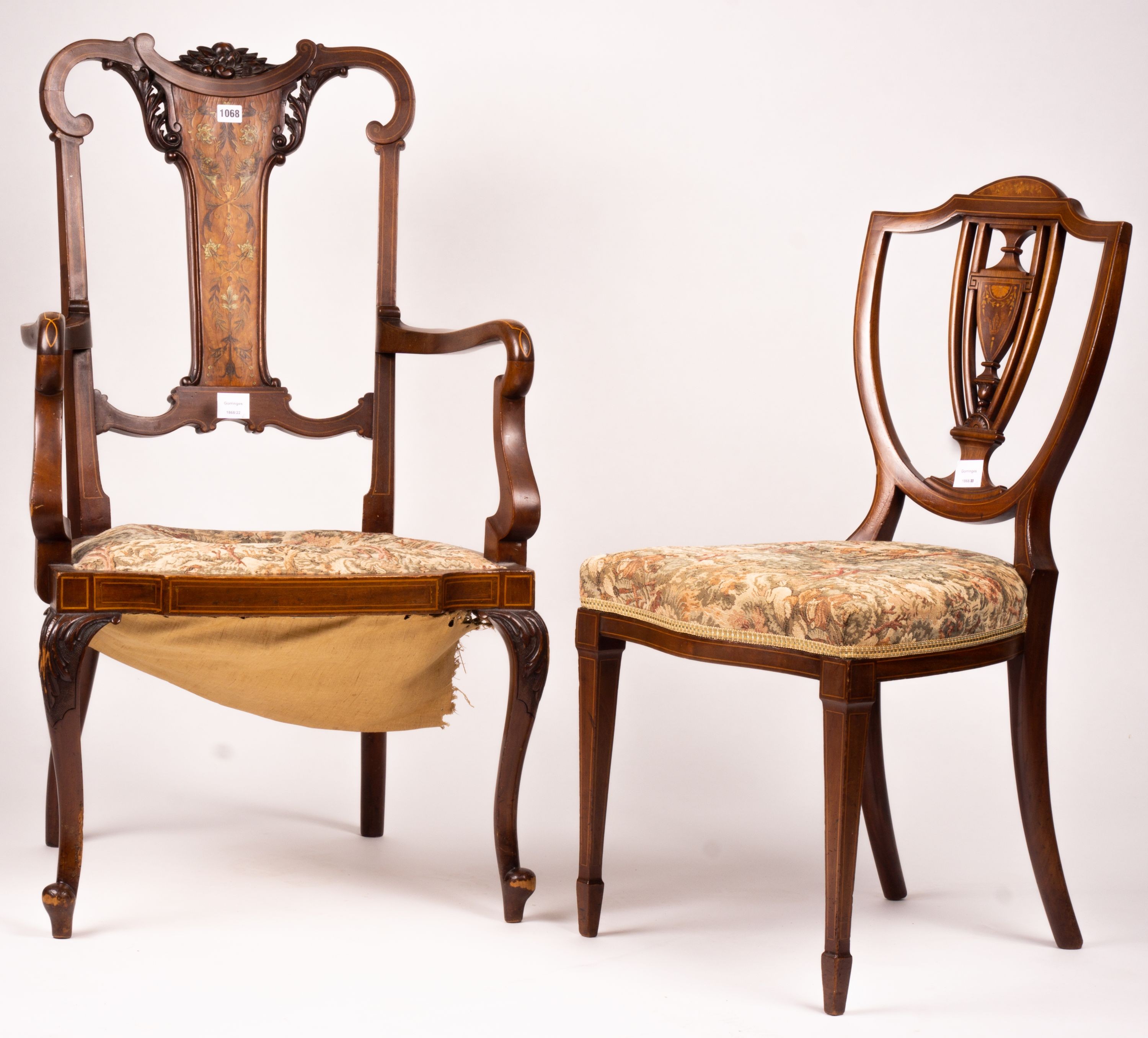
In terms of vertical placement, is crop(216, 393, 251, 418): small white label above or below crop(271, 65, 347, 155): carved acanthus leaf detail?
below

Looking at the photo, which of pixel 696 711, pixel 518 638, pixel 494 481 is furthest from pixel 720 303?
pixel 518 638

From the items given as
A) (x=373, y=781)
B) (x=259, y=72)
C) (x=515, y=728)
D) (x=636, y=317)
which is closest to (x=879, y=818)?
(x=515, y=728)

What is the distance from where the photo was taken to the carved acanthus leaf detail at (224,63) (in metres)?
2.69

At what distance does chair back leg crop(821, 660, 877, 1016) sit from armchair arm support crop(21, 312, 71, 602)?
1125 mm

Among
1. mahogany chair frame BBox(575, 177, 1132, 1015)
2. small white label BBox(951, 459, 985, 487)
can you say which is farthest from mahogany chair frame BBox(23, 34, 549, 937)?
small white label BBox(951, 459, 985, 487)

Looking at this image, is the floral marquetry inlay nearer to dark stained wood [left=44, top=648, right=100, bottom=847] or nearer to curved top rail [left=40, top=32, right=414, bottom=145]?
curved top rail [left=40, top=32, right=414, bottom=145]

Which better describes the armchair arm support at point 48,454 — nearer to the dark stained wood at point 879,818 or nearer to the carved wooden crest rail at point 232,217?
the carved wooden crest rail at point 232,217

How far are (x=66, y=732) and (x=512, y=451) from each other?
781 millimetres

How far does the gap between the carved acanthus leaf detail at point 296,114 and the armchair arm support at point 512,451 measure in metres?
0.63

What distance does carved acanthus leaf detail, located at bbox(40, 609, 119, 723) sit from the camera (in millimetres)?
2162

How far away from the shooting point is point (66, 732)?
2225mm

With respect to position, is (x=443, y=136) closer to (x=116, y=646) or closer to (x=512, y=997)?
(x=116, y=646)

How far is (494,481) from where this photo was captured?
11.2 ft

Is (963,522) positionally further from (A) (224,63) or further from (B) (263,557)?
(A) (224,63)
